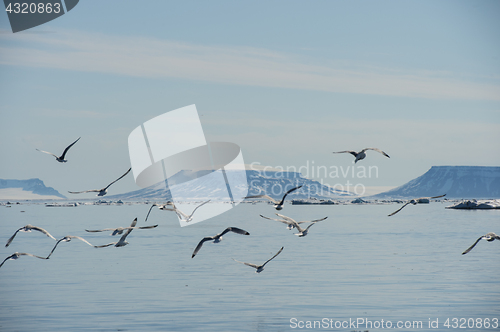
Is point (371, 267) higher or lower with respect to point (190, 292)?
lower

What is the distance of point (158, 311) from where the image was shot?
3047 centimetres

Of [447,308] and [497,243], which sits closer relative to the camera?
[447,308]

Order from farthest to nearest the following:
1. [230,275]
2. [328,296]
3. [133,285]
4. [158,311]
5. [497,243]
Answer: [497,243]
[230,275]
[133,285]
[328,296]
[158,311]

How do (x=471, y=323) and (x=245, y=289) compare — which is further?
(x=245, y=289)

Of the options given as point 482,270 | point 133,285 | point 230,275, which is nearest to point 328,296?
point 230,275

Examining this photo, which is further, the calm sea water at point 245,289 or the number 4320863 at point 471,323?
the calm sea water at point 245,289

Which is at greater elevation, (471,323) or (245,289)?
(471,323)

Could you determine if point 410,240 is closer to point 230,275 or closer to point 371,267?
point 371,267

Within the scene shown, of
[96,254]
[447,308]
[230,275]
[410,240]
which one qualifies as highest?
[447,308]

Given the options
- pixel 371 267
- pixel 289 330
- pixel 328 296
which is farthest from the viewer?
pixel 371 267

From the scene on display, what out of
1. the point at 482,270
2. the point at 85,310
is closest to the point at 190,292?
the point at 85,310

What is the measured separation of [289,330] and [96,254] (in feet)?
108

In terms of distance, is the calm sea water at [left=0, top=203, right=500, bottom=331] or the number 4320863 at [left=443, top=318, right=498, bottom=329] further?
the calm sea water at [left=0, top=203, right=500, bottom=331]

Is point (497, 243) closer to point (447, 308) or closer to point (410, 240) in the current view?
point (410, 240)
